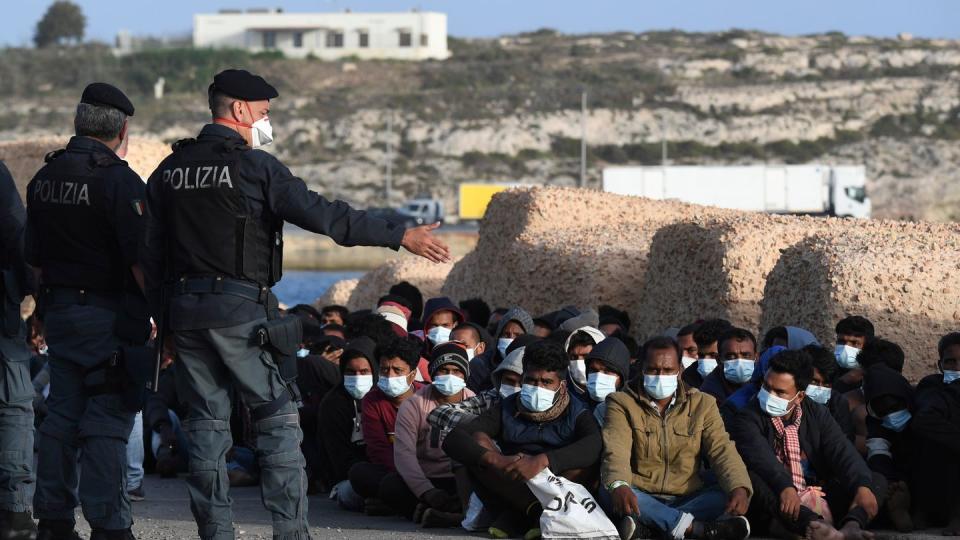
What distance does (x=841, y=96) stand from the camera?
100625 millimetres

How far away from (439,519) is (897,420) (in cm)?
263

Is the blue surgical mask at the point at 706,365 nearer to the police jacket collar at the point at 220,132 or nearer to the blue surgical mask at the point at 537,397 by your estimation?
the blue surgical mask at the point at 537,397

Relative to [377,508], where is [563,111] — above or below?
above

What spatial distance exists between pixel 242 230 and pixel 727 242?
7885 millimetres

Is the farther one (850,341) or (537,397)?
(850,341)

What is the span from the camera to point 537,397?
895 cm

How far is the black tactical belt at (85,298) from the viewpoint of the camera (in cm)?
818

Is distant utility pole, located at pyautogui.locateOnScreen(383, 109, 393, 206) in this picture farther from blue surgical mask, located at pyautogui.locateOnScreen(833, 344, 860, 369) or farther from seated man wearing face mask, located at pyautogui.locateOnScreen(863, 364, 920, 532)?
seated man wearing face mask, located at pyautogui.locateOnScreen(863, 364, 920, 532)

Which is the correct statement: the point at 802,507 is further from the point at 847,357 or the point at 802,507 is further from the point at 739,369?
the point at 847,357

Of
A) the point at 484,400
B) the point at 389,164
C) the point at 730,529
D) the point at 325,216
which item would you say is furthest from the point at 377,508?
the point at 389,164

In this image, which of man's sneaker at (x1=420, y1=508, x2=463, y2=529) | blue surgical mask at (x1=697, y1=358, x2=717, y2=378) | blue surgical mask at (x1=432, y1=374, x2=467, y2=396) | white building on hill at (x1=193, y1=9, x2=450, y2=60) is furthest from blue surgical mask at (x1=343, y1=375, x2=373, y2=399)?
white building on hill at (x1=193, y1=9, x2=450, y2=60)

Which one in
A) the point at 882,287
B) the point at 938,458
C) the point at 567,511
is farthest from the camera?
the point at 882,287

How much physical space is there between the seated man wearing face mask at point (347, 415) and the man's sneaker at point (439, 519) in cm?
98

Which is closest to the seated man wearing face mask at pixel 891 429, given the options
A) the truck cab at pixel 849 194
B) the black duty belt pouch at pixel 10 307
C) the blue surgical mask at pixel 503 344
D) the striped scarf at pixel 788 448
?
the striped scarf at pixel 788 448
